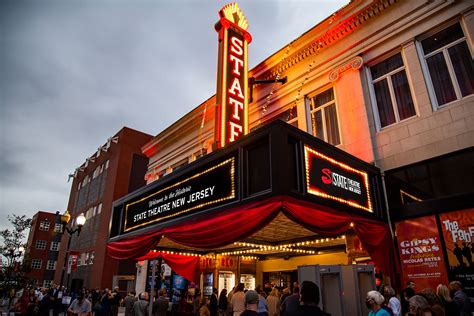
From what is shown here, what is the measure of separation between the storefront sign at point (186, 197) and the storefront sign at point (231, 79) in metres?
2.11

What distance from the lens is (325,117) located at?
1216 centimetres

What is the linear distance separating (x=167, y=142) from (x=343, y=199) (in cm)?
1494

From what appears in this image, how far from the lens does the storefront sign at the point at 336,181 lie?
23.5 ft

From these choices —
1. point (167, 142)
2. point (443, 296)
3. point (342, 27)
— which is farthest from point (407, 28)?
point (167, 142)

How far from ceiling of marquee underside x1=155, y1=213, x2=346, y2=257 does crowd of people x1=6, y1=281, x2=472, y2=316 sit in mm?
1588

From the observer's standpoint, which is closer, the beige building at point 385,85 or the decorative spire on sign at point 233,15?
the beige building at point 385,85

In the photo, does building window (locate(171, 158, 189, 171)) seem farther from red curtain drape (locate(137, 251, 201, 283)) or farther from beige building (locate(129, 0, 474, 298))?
red curtain drape (locate(137, 251, 201, 283))

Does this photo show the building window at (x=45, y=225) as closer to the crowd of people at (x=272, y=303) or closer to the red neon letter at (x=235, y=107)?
the crowd of people at (x=272, y=303)

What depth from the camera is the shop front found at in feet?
22.4

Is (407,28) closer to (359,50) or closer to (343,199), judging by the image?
(359,50)

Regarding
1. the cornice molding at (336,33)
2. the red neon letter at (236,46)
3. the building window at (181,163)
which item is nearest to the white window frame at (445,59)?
the cornice molding at (336,33)

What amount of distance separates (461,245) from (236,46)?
390 inches

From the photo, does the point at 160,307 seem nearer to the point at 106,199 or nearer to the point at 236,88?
the point at 236,88

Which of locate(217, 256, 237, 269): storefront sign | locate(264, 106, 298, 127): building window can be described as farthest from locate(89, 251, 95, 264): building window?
locate(264, 106, 298, 127): building window
